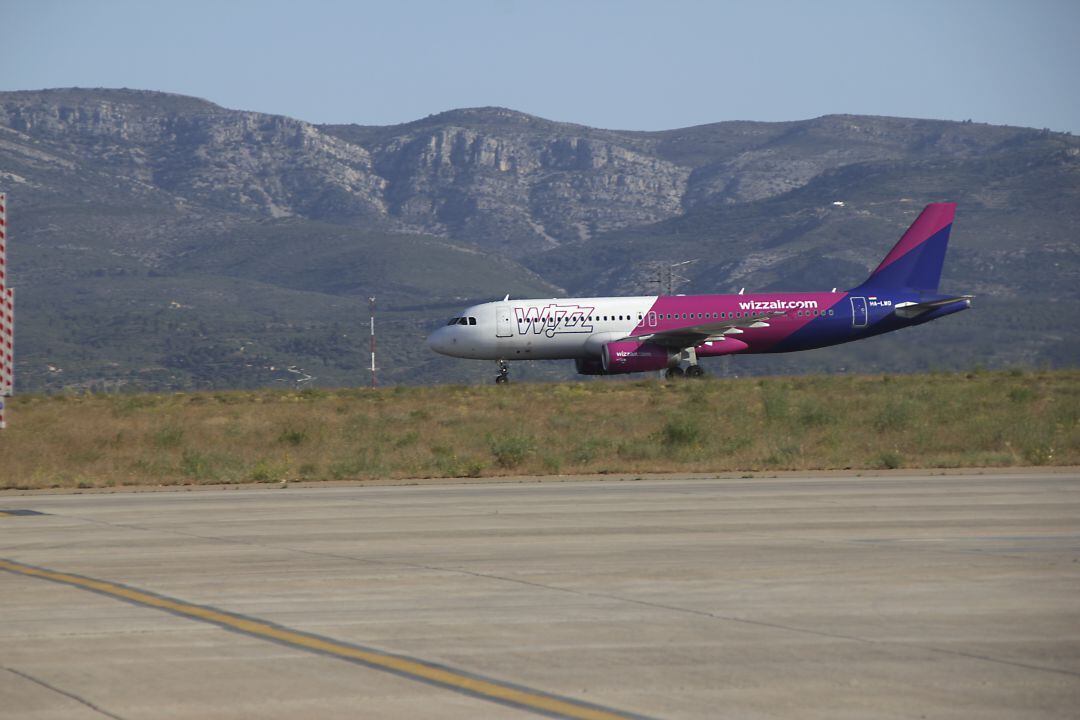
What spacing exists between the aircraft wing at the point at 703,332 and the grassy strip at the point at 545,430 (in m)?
3.37

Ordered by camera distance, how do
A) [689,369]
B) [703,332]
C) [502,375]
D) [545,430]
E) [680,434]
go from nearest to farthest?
1. [680,434]
2. [545,430]
3. [703,332]
4. [502,375]
5. [689,369]

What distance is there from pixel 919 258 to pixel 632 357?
42.6 ft

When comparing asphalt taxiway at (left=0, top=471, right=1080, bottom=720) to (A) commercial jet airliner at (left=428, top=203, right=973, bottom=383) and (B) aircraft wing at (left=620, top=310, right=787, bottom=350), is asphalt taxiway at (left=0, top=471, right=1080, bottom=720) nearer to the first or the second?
(B) aircraft wing at (left=620, top=310, right=787, bottom=350)

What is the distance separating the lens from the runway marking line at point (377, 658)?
10.3m

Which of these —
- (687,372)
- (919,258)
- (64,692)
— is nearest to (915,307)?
(919,258)

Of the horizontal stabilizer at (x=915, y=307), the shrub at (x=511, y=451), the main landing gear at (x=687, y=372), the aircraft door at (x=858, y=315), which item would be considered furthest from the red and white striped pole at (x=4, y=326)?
the horizontal stabilizer at (x=915, y=307)

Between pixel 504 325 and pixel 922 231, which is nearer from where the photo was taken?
pixel 504 325

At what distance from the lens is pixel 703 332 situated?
56688mm

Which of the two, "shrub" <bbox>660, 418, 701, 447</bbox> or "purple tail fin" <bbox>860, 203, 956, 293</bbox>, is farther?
"purple tail fin" <bbox>860, 203, 956, 293</bbox>

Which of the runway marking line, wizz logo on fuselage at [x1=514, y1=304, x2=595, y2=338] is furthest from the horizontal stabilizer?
the runway marking line

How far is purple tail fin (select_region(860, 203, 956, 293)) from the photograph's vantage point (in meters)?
60.8

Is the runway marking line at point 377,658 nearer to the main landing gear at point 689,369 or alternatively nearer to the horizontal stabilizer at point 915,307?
the main landing gear at point 689,369

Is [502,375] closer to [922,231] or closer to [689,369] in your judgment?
[689,369]

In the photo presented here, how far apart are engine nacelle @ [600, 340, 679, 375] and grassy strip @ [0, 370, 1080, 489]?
89.4 inches
